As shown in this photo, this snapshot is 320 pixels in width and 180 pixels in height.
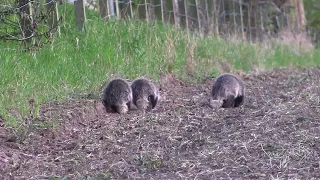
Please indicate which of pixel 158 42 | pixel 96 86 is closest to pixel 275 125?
pixel 96 86

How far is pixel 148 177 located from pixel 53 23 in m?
→ 4.35

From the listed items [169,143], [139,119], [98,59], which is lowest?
[169,143]

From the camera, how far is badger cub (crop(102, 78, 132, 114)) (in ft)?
24.9

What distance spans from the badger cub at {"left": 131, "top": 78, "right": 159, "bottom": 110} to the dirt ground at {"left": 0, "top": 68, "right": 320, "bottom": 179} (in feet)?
0.44

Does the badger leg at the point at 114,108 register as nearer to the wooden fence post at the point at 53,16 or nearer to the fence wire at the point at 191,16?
the fence wire at the point at 191,16

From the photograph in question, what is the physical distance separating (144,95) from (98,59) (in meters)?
1.19

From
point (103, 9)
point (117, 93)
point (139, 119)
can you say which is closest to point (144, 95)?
point (117, 93)

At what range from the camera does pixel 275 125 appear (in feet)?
21.5

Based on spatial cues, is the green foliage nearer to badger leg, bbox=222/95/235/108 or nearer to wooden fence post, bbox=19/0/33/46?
badger leg, bbox=222/95/235/108

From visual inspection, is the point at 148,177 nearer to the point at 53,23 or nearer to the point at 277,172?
the point at 277,172

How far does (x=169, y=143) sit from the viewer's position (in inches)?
238

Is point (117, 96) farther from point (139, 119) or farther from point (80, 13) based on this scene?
point (80, 13)

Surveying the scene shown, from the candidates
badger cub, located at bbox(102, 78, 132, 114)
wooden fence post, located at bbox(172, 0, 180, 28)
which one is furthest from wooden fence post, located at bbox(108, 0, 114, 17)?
badger cub, located at bbox(102, 78, 132, 114)

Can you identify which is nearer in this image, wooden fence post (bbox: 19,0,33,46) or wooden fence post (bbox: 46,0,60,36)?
wooden fence post (bbox: 19,0,33,46)
